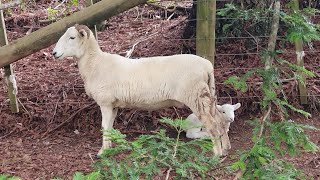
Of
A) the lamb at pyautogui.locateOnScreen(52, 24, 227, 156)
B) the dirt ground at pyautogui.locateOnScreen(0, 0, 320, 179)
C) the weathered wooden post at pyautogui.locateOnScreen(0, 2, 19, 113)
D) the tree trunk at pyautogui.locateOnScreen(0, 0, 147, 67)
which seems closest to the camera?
the lamb at pyautogui.locateOnScreen(52, 24, 227, 156)

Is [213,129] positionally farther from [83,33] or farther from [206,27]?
[83,33]

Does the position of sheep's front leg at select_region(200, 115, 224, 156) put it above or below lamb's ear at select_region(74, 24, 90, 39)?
below

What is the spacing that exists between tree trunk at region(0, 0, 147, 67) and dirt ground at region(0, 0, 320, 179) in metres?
0.91

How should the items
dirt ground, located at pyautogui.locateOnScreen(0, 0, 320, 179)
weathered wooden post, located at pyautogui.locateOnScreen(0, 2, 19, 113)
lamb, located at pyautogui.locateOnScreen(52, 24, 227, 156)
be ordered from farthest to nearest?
1. weathered wooden post, located at pyautogui.locateOnScreen(0, 2, 19, 113)
2. dirt ground, located at pyautogui.locateOnScreen(0, 0, 320, 179)
3. lamb, located at pyautogui.locateOnScreen(52, 24, 227, 156)

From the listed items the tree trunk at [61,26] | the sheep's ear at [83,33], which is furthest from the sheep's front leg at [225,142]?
the sheep's ear at [83,33]

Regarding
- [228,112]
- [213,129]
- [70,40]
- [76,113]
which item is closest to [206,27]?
[228,112]

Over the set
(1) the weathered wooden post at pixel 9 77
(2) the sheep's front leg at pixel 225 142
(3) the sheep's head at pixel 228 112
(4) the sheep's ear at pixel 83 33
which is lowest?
(2) the sheep's front leg at pixel 225 142

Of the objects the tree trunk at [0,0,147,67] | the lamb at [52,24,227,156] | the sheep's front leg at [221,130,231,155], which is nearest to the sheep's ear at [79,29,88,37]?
the lamb at [52,24,227,156]

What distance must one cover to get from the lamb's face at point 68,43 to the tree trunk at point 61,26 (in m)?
0.33

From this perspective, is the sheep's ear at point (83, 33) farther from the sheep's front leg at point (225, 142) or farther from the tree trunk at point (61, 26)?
the sheep's front leg at point (225, 142)

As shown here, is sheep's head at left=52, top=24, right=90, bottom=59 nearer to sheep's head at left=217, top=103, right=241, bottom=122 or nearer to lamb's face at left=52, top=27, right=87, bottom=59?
lamb's face at left=52, top=27, right=87, bottom=59

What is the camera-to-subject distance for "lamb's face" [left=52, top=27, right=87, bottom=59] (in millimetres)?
4855

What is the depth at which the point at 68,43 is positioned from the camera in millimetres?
4879

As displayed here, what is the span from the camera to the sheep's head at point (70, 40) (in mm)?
4852
